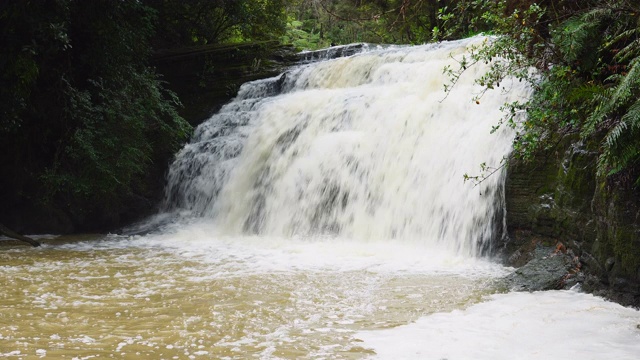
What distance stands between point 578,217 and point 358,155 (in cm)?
477

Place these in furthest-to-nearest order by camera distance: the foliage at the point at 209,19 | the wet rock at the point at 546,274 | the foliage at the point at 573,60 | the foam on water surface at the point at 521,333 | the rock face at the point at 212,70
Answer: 1. the foliage at the point at 209,19
2. the rock face at the point at 212,70
3. the wet rock at the point at 546,274
4. the foliage at the point at 573,60
5. the foam on water surface at the point at 521,333

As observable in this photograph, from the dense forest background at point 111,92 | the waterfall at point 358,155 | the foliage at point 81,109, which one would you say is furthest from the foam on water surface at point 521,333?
the foliage at point 81,109

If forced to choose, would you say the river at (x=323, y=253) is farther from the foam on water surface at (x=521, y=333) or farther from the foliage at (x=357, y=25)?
the foliage at (x=357, y=25)

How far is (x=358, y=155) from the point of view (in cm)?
1120

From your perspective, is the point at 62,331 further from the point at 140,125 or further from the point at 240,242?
the point at 140,125

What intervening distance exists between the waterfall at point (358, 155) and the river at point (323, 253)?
3 centimetres

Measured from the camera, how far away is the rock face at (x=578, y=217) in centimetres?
587

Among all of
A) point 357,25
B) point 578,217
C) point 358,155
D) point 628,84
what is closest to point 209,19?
point 357,25

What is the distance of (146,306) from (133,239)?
6066 mm

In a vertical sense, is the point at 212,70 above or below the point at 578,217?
above

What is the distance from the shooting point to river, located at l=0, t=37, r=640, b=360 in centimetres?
489

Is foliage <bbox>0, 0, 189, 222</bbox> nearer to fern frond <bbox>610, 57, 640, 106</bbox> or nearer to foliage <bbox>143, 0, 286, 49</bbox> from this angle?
foliage <bbox>143, 0, 286, 49</bbox>

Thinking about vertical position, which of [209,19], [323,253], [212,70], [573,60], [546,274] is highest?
[209,19]

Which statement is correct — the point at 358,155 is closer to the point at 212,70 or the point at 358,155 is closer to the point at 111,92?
the point at 111,92
